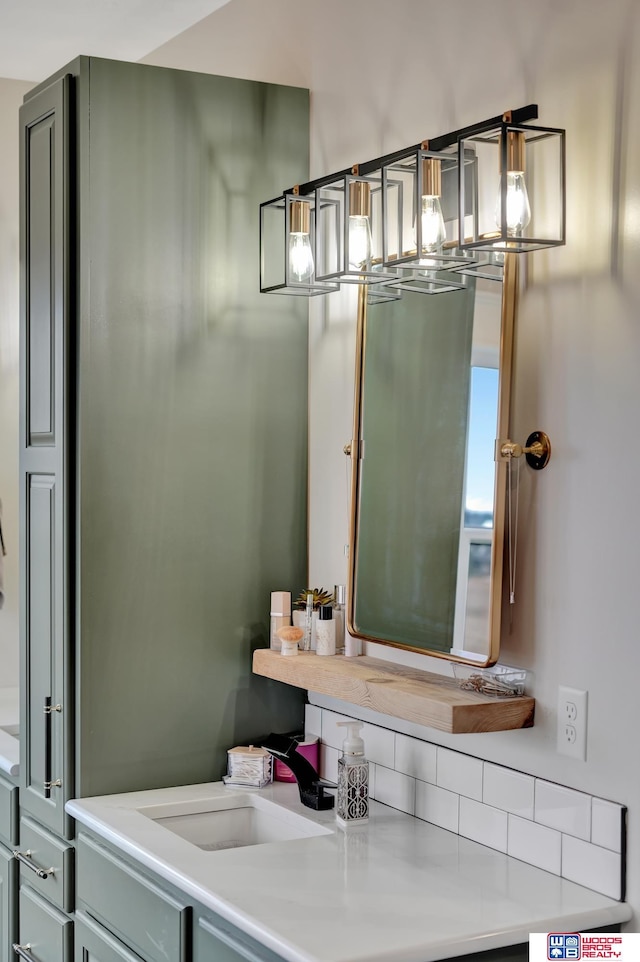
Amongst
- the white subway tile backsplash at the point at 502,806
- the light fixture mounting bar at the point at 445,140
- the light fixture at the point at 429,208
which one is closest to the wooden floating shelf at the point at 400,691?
the white subway tile backsplash at the point at 502,806

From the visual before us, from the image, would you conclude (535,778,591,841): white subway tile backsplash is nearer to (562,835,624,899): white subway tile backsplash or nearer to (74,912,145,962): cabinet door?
(562,835,624,899): white subway tile backsplash

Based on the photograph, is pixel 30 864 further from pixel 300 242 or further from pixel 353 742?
pixel 300 242

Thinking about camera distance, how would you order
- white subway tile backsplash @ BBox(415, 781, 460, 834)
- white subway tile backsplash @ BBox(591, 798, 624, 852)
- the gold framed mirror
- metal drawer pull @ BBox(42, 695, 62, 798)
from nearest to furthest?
1. white subway tile backsplash @ BBox(591, 798, 624, 852)
2. the gold framed mirror
3. white subway tile backsplash @ BBox(415, 781, 460, 834)
4. metal drawer pull @ BBox(42, 695, 62, 798)

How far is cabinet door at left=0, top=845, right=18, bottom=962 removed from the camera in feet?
9.27

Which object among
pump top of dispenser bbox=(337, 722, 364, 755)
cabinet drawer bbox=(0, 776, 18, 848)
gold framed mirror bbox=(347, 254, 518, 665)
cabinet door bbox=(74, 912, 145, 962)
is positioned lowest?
cabinet door bbox=(74, 912, 145, 962)

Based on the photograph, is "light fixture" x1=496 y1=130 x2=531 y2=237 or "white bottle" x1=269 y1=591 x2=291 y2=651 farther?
"white bottle" x1=269 y1=591 x2=291 y2=651

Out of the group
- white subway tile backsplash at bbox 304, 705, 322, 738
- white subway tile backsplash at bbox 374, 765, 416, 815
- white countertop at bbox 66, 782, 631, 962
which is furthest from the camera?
white subway tile backsplash at bbox 304, 705, 322, 738

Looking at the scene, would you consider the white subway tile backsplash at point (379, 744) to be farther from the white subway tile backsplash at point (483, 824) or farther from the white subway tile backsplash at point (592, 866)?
the white subway tile backsplash at point (592, 866)

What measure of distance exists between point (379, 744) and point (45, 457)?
102 centimetres

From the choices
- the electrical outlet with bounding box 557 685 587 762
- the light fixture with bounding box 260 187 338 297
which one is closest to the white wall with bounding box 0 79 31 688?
the light fixture with bounding box 260 187 338 297

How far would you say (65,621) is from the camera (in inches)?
101

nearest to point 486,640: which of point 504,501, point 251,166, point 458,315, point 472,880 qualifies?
point 504,501

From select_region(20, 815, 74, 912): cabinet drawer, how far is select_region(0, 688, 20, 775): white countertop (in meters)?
0.14

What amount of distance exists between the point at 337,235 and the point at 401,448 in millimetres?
464
